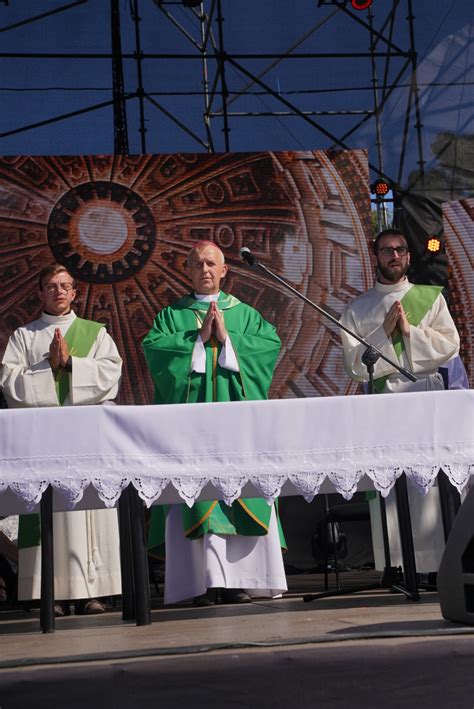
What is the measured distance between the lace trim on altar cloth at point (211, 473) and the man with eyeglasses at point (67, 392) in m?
1.36

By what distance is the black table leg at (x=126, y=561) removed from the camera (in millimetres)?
4973

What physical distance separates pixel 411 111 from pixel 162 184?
7.40 ft

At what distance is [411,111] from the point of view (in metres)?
9.61

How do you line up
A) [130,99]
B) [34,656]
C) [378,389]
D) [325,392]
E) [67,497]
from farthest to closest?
[130,99] < [325,392] < [378,389] < [67,497] < [34,656]

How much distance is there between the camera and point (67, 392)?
6.05m

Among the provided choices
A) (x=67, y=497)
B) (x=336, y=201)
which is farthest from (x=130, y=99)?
(x=67, y=497)

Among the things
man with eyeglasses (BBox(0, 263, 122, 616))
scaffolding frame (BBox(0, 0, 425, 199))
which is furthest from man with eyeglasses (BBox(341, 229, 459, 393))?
scaffolding frame (BBox(0, 0, 425, 199))

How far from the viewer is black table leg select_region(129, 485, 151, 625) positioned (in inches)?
180

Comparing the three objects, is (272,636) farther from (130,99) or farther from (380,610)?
(130,99)

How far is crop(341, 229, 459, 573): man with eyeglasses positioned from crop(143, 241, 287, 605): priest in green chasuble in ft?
2.13

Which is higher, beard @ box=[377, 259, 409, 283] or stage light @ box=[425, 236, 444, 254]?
stage light @ box=[425, 236, 444, 254]

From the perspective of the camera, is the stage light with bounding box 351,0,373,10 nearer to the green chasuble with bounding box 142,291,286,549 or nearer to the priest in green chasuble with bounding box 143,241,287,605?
the priest in green chasuble with bounding box 143,241,287,605

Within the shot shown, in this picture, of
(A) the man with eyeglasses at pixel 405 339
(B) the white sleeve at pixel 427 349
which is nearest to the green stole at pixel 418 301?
(A) the man with eyeglasses at pixel 405 339

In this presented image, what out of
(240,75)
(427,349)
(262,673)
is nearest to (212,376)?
(427,349)
